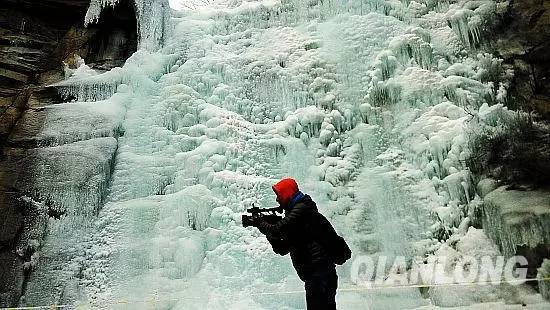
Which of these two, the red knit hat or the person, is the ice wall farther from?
the person

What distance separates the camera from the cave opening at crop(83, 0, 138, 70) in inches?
280

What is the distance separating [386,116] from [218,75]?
2.16 meters

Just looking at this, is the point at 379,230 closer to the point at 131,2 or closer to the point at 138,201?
the point at 138,201

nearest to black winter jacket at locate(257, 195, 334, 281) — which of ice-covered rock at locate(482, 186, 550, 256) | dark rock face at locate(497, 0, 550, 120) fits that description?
ice-covered rock at locate(482, 186, 550, 256)

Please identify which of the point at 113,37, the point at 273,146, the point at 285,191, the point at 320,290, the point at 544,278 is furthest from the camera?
the point at 113,37

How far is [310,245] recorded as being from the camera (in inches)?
106

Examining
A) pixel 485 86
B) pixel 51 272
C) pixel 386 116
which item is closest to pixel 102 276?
pixel 51 272

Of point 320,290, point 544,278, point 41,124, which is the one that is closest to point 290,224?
point 320,290

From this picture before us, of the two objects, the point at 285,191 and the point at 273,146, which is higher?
→ the point at 273,146

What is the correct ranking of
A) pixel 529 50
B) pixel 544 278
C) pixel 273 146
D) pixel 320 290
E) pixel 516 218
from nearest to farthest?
pixel 320 290 < pixel 544 278 < pixel 516 218 < pixel 273 146 < pixel 529 50

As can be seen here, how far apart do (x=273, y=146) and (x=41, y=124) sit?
272 centimetres

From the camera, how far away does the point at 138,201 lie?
5.57 metres

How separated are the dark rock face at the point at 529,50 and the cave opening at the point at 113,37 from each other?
4.91m

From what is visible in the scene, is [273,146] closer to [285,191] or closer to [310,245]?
[285,191]
